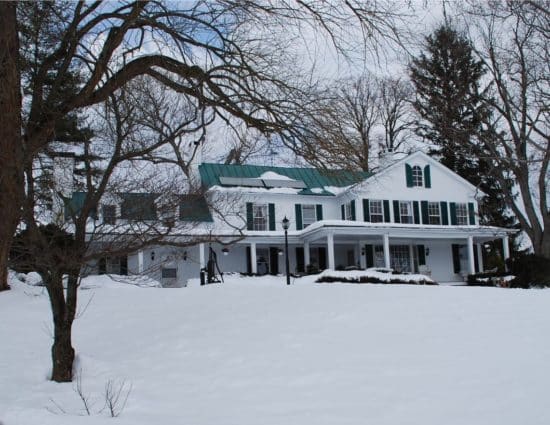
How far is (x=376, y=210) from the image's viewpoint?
28.8m

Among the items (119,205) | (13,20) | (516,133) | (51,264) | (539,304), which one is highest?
(516,133)

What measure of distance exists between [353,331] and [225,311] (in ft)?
11.3

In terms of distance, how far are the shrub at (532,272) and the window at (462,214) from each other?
10.6 metres

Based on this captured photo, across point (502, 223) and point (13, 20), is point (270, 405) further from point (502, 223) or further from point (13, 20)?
point (502, 223)

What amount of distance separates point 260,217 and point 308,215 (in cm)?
273

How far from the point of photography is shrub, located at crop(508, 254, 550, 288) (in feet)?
61.2

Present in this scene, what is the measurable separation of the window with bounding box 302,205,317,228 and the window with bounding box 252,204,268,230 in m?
2.09

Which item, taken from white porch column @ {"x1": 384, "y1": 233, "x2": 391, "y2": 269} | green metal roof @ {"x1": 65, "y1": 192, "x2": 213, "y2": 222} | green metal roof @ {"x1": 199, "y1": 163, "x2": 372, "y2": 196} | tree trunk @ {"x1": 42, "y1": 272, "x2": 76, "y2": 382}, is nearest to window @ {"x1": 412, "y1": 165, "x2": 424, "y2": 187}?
white porch column @ {"x1": 384, "y1": 233, "x2": 391, "y2": 269}

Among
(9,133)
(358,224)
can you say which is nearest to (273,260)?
(358,224)

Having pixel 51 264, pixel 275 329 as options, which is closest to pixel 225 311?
pixel 275 329

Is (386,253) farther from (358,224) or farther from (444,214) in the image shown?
(444,214)

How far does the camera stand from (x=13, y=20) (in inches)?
273

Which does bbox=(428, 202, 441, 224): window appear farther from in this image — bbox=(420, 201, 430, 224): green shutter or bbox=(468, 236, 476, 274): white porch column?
bbox=(468, 236, 476, 274): white porch column

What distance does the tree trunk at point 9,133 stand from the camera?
6.68m
